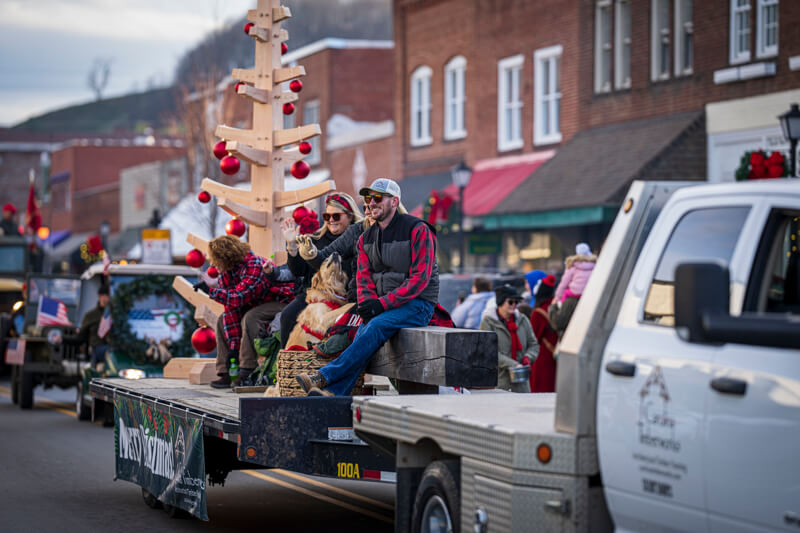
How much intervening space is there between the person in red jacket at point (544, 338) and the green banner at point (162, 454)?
16.7ft

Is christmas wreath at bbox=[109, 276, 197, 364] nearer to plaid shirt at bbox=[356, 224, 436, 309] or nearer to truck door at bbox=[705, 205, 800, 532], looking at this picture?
plaid shirt at bbox=[356, 224, 436, 309]

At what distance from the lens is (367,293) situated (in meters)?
9.24

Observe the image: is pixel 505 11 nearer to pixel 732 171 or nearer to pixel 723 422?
pixel 732 171

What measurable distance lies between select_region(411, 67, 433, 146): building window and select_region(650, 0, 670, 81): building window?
10.3 metres

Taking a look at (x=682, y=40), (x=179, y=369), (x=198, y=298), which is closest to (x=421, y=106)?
(x=682, y=40)

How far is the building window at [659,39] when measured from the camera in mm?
26375

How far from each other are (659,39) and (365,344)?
1917 cm

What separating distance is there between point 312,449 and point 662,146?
58.5 feet

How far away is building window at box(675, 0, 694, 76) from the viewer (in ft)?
84.4

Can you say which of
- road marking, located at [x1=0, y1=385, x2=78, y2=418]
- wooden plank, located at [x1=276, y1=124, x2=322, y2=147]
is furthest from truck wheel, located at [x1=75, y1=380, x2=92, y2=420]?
wooden plank, located at [x1=276, y1=124, x2=322, y2=147]

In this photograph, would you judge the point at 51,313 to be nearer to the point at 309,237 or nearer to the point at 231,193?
the point at 231,193

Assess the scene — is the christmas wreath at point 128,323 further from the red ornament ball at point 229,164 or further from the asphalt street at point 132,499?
the red ornament ball at point 229,164

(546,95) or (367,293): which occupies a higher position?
(546,95)

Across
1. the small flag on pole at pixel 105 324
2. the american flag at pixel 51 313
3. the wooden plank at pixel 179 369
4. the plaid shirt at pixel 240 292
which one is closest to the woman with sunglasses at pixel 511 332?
the plaid shirt at pixel 240 292
